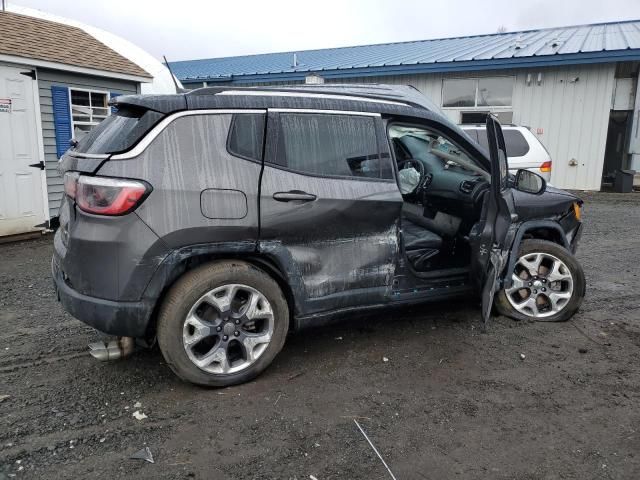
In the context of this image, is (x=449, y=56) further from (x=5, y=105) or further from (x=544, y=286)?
(x=544, y=286)

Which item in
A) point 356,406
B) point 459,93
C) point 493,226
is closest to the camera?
point 356,406

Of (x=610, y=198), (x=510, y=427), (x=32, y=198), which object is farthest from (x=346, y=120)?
(x=610, y=198)

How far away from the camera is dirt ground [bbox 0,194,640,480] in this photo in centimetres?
255

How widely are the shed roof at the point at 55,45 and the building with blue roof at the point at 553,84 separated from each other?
4600 millimetres

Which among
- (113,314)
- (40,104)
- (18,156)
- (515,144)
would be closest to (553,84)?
(515,144)

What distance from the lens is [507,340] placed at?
4008 mm

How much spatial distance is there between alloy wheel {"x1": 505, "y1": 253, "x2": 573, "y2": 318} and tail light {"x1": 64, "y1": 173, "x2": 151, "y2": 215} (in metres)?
2.96

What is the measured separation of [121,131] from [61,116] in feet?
20.7

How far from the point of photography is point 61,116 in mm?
8430

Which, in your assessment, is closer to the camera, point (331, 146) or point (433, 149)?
point (331, 146)

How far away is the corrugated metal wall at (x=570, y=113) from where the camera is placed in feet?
44.8

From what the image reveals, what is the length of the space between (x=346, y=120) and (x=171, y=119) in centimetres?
118

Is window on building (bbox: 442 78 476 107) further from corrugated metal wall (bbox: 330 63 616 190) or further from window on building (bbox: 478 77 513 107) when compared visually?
corrugated metal wall (bbox: 330 63 616 190)

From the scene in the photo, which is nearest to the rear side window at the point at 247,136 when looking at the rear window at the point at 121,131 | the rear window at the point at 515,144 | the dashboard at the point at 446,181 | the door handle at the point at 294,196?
the door handle at the point at 294,196
